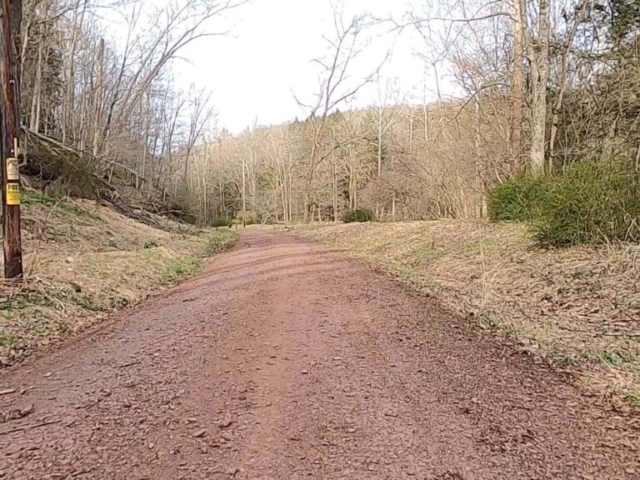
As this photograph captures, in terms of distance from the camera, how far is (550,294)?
580 centimetres

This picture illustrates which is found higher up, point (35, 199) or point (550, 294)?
point (35, 199)

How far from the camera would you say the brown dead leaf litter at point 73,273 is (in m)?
4.93

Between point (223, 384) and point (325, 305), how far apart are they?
261 cm

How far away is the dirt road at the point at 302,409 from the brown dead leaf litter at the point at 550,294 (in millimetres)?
425

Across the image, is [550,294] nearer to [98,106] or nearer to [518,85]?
[518,85]

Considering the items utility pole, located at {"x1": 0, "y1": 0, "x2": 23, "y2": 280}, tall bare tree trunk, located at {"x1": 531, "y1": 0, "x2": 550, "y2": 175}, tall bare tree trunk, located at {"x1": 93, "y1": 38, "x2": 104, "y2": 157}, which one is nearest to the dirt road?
utility pole, located at {"x1": 0, "y1": 0, "x2": 23, "y2": 280}

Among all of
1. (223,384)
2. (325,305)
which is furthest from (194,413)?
(325,305)

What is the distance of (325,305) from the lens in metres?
5.84

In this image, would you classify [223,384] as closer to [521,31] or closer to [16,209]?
[16,209]

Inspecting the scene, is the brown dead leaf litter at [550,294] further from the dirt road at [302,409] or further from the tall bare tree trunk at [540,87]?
the tall bare tree trunk at [540,87]

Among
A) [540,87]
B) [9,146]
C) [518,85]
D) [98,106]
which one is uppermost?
[98,106]

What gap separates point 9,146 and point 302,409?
5440 millimetres

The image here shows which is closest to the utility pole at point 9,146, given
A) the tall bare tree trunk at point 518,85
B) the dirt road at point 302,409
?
the dirt road at point 302,409

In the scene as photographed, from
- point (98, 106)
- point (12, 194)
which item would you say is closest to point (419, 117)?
point (98, 106)
